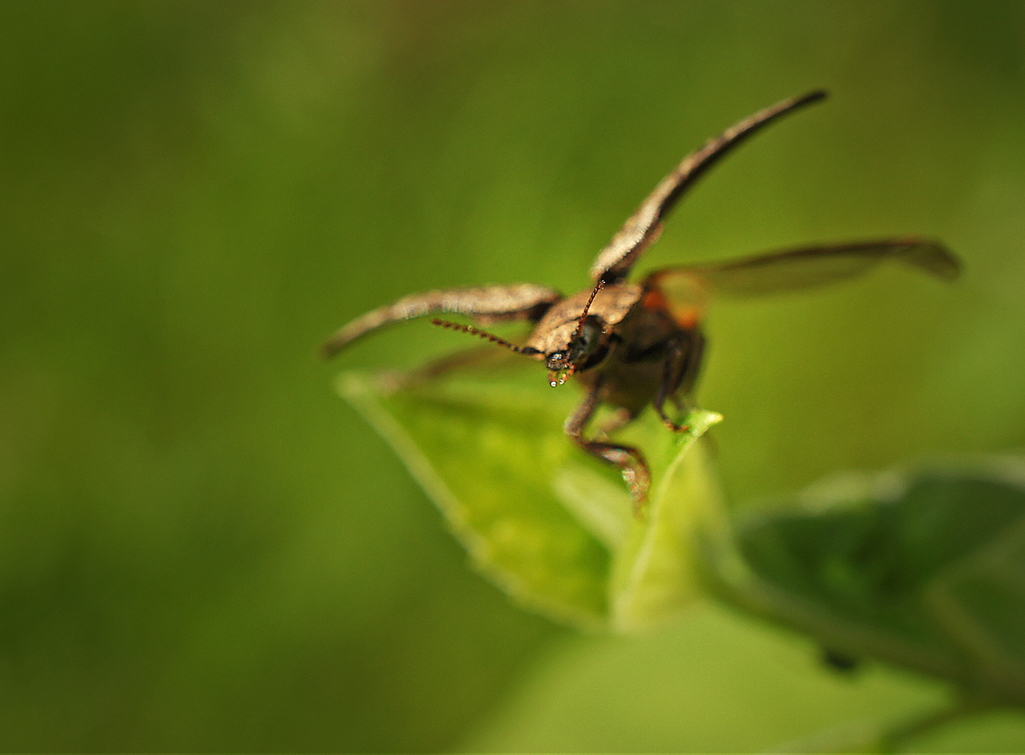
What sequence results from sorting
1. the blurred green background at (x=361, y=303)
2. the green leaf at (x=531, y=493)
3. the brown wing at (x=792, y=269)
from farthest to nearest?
1. the blurred green background at (x=361, y=303)
2. the green leaf at (x=531, y=493)
3. the brown wing at (x=792, y=269)

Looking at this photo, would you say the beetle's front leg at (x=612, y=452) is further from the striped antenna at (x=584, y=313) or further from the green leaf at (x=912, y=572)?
the green leaf at (x=912, y=572)

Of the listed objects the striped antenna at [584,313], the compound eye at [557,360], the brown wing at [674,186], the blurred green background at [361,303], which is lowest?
the compound eye at [557,360]

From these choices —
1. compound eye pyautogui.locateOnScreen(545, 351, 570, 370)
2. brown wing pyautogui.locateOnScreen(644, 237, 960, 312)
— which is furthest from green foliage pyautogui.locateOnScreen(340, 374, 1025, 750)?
brown wing pyautogui.locateOnScreen(644, 237, 960, 312)

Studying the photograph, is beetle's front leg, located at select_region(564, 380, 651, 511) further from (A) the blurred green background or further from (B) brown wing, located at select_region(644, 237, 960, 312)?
(A) the blurred green background

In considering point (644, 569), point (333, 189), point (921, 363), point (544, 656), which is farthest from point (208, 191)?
point (644, 569)

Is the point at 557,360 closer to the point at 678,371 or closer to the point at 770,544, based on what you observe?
the point at 678,371

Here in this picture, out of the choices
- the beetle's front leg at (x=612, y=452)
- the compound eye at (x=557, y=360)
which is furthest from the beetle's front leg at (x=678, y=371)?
the compound eye at (x=557, y=360)

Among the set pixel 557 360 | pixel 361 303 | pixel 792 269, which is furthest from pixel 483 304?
pixel 361 303
